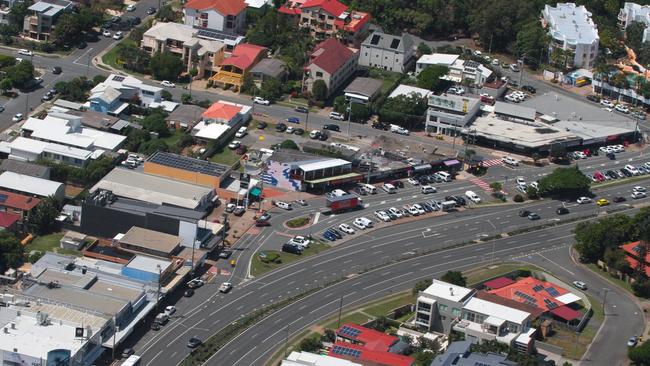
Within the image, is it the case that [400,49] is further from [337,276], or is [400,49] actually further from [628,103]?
[337,276]

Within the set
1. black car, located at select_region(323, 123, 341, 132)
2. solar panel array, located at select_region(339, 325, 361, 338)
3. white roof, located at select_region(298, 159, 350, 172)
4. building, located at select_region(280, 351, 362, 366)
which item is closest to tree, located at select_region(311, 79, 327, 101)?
black car, located at select_region(323, 123, 341, 132)

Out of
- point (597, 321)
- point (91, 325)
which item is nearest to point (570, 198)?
point (597, 321)

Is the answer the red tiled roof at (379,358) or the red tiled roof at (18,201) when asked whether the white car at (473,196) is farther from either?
the red tiled roof at (18,201)

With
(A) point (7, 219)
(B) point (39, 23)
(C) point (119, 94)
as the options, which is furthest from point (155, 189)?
(B) point (39, 23)

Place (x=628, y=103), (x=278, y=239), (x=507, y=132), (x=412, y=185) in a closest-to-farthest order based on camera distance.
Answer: (x=278, y=239)
(x=412, y=185)
(x=507, y=132)
(x=628, y=103)

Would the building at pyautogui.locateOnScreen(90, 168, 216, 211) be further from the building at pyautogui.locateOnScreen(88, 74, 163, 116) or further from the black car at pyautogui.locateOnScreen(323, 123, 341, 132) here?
the black car at pyautogui.locateOnScreen(323, 123, 341, 132)

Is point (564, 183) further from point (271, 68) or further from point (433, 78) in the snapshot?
point (271, 68)

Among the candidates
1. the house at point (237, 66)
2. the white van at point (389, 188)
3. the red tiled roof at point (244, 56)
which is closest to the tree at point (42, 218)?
the white van at point (389, 188)
